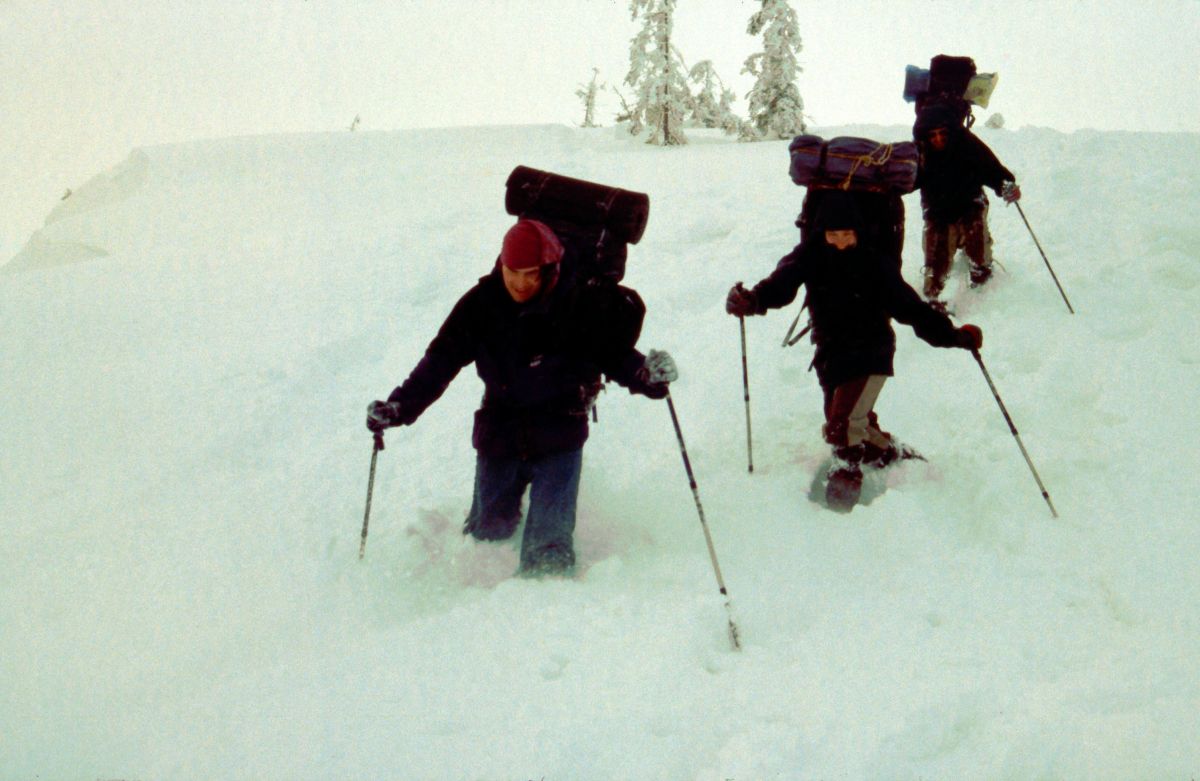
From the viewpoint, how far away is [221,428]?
6738mm

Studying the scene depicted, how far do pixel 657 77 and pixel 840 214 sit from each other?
1984cm

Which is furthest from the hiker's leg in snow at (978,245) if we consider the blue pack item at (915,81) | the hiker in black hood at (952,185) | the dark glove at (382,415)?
the dark glove at (382,415)

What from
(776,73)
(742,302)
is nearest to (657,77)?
(776,73)

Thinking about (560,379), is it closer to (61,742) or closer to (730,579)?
(730,579)

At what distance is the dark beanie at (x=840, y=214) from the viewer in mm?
4465

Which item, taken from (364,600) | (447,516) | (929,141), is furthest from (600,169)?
(364,600)

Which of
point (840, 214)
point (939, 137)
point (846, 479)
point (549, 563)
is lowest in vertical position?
point (549, 563)

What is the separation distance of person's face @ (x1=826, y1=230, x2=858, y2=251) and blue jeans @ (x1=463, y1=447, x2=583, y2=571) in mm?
2085

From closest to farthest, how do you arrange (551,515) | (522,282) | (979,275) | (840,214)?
(522,282)
(551,515)
(840,214)
(979,275)

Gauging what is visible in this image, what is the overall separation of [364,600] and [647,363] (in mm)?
2198

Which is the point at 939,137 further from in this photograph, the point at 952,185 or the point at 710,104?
the point at 710,104

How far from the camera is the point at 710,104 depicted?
28406 millimetres

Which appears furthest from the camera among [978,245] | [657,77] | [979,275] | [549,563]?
[657,77]

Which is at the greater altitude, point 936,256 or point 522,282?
point 522,282
